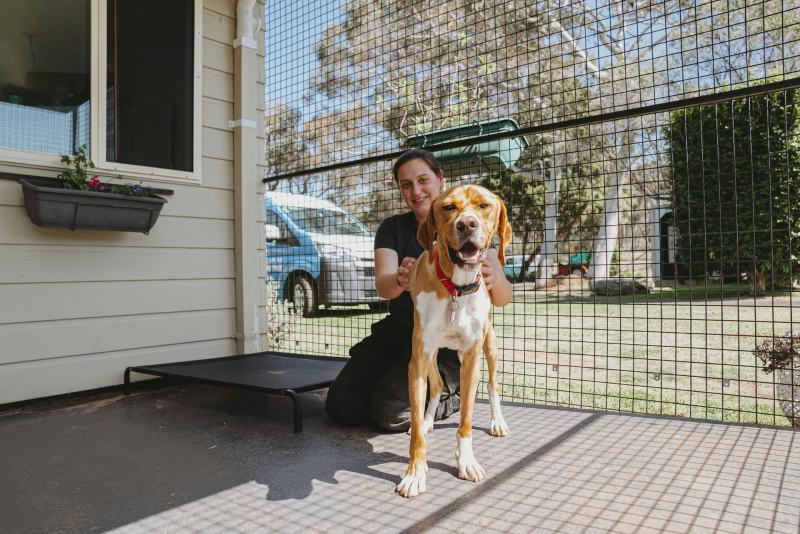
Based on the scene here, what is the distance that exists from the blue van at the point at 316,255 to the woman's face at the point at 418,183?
241cm

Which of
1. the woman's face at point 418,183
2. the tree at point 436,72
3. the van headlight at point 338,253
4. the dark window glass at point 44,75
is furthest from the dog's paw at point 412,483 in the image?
the van headlight at point 338,253

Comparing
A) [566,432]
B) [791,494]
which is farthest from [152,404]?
[791,494]

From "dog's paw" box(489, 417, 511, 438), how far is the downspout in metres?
2.13

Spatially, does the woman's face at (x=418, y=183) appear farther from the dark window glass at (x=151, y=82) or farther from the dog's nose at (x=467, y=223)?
the dark window glass at (x=151, y=82)

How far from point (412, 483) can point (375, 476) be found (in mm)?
209

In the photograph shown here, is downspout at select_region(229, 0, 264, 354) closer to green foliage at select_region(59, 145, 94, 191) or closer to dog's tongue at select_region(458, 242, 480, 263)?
green foliage at select_region(59, 145, 94, 191)

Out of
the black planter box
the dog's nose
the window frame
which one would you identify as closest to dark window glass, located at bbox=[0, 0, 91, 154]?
the window frame

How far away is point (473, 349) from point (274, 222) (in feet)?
16.9

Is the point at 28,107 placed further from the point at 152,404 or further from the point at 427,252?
the point at 427,252

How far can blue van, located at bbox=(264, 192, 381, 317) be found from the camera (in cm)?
538

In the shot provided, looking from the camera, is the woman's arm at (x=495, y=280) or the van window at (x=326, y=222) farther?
the van window at (x=326, y=222)

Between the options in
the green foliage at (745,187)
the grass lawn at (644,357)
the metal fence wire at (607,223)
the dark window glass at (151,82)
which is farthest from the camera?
the green foliage at (745,187)

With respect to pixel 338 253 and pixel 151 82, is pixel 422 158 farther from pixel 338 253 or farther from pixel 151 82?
pixel 338 253

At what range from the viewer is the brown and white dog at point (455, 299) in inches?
67.4
